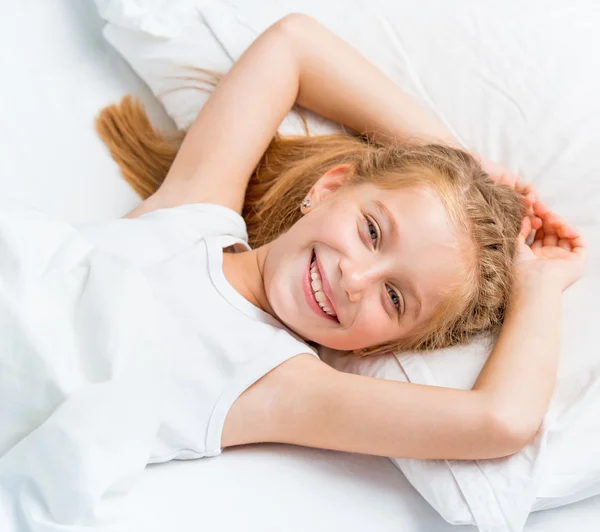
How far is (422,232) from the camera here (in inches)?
37.3

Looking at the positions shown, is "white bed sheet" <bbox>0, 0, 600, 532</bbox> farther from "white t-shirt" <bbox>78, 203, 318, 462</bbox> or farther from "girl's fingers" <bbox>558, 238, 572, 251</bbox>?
"girl's fingers" <bbox>558, 238, 572, 251</bbox>

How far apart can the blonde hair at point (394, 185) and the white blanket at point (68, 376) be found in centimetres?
33

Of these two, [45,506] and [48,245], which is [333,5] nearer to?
[48,245]

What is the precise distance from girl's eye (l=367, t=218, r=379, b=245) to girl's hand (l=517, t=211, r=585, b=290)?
0.23m

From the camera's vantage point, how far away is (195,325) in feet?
3.15

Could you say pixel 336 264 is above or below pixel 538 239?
above

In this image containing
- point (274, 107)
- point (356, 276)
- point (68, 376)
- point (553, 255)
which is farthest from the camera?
point (274, 107)

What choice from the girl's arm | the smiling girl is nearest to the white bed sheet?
the smiling girl

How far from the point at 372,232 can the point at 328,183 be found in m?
0.15

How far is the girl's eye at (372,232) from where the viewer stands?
3.17ft

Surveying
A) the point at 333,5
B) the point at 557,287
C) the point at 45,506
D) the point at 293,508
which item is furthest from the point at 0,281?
the point at 333,5

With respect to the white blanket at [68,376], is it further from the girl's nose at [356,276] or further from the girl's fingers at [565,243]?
the girl's fingers at [565,243]

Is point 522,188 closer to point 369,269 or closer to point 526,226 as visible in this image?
point 526,226

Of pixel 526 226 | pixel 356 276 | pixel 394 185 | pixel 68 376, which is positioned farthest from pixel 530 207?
pixel 68 376
